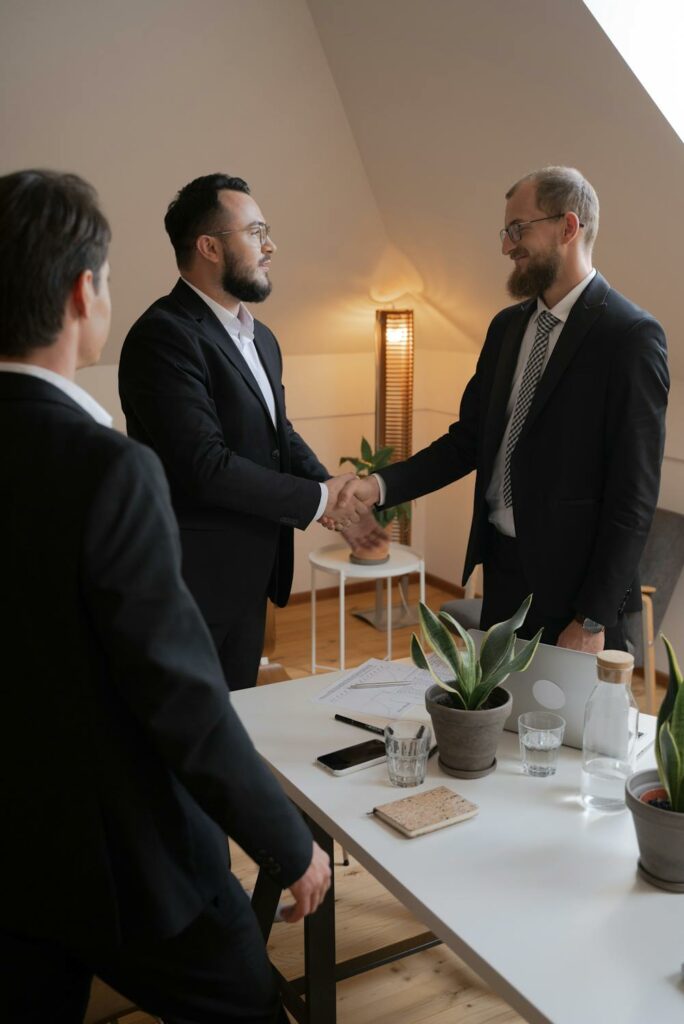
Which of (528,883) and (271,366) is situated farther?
(271,366)

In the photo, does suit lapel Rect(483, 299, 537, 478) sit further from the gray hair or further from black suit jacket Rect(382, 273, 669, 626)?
the gray hair

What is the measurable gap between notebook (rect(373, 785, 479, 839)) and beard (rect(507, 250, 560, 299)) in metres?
1.34

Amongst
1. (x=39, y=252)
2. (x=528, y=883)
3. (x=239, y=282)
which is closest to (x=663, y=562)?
(x=239, y=282)

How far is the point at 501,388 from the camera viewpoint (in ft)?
8.21

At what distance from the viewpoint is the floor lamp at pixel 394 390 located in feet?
16.0

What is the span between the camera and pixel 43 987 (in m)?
1.29

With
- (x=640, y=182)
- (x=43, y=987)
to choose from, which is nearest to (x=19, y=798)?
(x=43, y=987)

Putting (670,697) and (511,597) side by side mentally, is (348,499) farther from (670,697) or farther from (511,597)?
(670,697)

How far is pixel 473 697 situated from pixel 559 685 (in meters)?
0.16

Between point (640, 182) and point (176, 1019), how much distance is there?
274 cm

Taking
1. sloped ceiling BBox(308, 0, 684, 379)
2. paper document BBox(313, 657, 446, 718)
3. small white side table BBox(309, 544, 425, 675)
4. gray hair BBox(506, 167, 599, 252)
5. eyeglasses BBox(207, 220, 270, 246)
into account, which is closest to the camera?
paper document BBox(313, 657, 446, 718)

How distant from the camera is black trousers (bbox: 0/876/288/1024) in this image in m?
1.27

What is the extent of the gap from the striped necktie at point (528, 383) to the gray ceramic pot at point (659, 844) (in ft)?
4.00

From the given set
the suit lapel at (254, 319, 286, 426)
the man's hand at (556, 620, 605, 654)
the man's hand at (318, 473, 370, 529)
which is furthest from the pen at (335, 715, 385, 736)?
the suit lapel at (254, 319, 286, 426)
